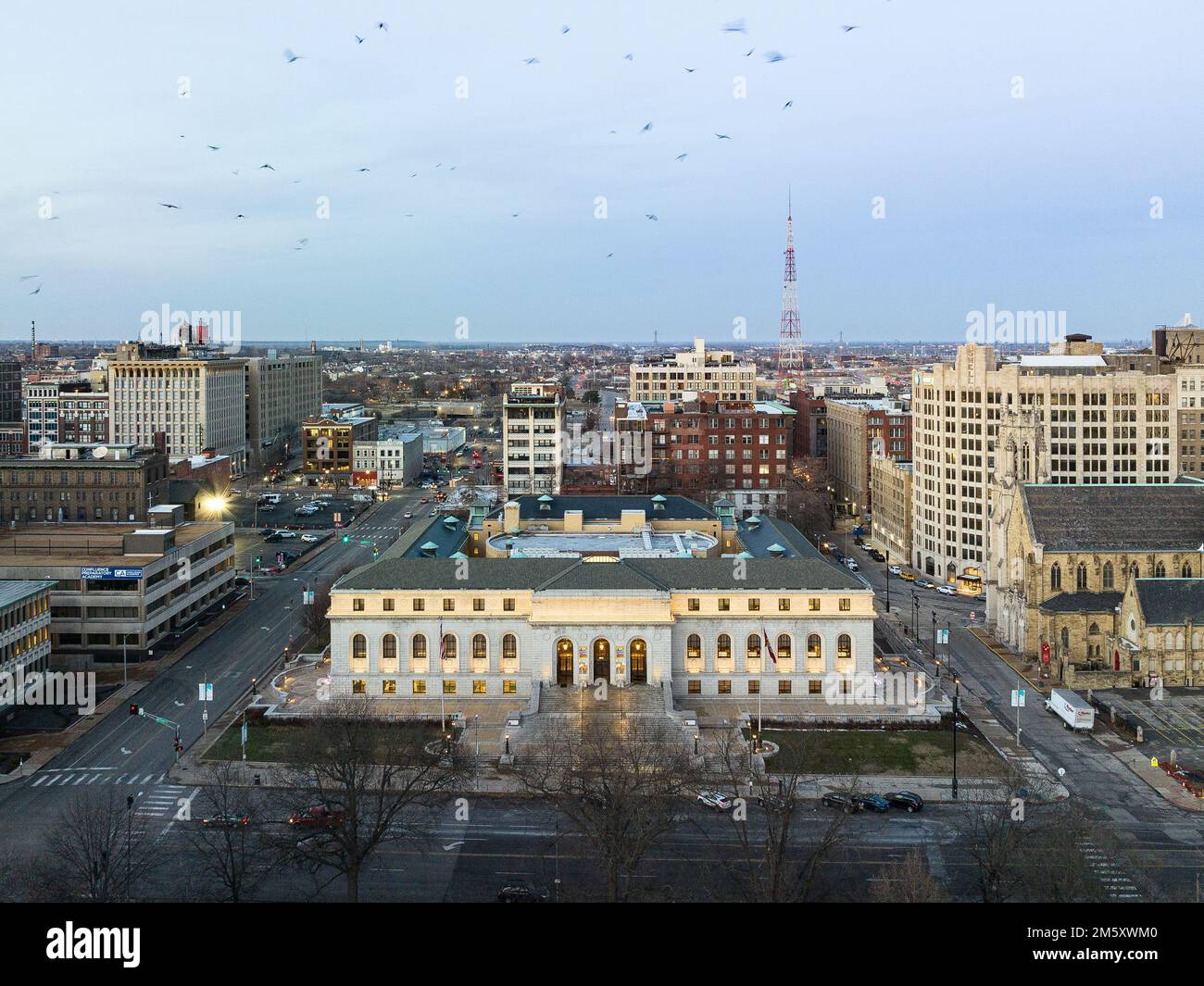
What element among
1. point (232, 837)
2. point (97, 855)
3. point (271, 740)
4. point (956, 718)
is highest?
point (956, 718)

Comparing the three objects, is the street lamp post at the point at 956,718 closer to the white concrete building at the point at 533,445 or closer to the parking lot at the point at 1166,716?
the parking lot at the point at 1166,716

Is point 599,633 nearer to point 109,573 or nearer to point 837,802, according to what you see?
point 837,802

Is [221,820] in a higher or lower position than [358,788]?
lower

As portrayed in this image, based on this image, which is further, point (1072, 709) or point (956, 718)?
point (1072, 709)

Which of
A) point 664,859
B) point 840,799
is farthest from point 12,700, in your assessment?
point 840,799

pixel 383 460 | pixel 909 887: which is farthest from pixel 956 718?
pixel 383 460

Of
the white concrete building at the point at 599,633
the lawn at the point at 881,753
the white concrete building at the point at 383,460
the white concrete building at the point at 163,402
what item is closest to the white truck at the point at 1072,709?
the lawn at the point at 881,753

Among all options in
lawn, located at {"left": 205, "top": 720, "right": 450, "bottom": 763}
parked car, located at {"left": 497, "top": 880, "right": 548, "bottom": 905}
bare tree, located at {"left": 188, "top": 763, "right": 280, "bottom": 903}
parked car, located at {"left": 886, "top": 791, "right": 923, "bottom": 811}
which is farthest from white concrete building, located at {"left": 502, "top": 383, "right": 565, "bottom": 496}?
parked car, located at {"left": 497, "top": 880, "right": 548, "bottom": 905}
